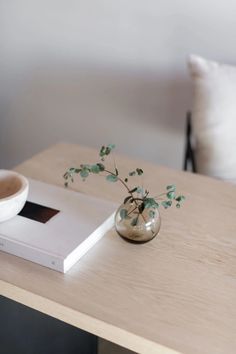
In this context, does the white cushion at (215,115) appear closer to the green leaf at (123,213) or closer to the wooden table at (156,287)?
the wooden table at (156,287)

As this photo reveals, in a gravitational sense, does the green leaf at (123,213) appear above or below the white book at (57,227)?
above

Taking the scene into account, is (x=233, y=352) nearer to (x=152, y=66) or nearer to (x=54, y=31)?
(x=152, y=66)

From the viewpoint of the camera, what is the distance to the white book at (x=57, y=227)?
0.79 metres

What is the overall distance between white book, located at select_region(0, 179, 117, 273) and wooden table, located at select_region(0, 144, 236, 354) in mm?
22

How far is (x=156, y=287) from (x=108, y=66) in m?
1.13

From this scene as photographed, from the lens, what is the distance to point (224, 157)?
1329mm

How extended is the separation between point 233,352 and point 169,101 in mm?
1149

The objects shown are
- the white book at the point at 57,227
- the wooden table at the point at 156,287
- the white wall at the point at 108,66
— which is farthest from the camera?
the white wall at the point at 108,66

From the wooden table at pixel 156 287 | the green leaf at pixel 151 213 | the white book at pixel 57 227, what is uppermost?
the green leaf at pixel 151 213

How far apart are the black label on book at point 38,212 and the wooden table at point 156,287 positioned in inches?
4.1

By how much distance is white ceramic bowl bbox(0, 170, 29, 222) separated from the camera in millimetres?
833

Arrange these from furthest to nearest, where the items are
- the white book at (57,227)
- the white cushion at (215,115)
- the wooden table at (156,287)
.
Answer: the white cushion at (215,115), the white book at (57,227), the wooden table at (156,287)

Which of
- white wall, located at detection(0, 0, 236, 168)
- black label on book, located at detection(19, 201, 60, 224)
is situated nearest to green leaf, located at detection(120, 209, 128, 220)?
black label on book, located at detection(19, 201, 60, 224)

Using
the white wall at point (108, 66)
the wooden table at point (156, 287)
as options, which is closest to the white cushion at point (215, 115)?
the white wall at point (108, 66)
